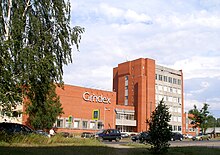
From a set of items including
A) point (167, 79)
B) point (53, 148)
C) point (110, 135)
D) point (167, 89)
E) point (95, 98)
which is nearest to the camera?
point (53, 148)

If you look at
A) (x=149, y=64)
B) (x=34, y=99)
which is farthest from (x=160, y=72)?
(x=34, y=99)

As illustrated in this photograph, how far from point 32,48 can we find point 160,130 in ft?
28.4

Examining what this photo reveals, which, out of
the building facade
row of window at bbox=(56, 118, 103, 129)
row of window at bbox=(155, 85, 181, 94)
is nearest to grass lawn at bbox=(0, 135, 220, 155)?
the building facade

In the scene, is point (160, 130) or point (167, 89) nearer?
point (160, 130)

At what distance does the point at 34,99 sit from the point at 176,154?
9547mm

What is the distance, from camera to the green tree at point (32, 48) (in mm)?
18562

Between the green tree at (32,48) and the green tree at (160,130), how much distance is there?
6801 millimetres

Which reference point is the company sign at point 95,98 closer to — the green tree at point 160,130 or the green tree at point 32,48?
the green tree at point 32,48

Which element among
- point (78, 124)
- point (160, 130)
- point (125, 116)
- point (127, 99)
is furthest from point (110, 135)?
point (127, 99)

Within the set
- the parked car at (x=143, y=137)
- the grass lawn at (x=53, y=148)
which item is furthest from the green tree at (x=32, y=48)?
the parked car at (x=143, y=137)

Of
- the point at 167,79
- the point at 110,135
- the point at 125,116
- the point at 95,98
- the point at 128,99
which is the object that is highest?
the point at 167,79

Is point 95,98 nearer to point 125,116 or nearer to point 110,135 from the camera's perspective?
point 125,116

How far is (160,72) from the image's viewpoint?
4392 inches

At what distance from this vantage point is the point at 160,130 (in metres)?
19.8
